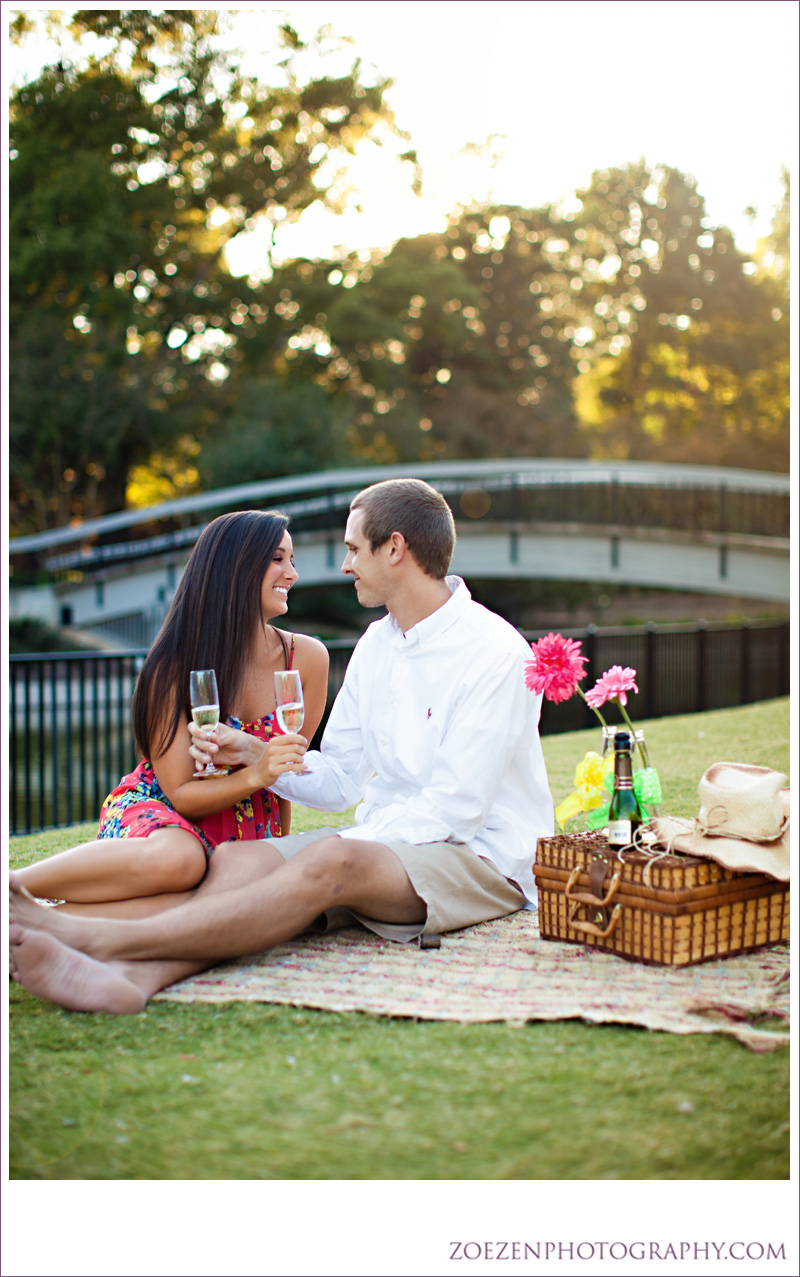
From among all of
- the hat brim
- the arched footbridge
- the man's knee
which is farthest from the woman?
the arched footbridge

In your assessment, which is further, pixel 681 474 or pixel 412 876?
pixel 681 474

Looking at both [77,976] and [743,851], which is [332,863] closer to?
[77,976]

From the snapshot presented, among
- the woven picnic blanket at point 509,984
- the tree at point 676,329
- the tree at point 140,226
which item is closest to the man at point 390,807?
the woven picnic blanket at point 509,984

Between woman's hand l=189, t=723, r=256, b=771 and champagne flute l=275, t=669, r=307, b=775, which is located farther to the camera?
woman's hand l=189, t=723, r=256, b=771

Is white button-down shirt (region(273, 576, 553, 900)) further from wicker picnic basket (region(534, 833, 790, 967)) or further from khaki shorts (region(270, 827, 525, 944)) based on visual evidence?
wicker picnic basket (region(534, 833, 790, 967))

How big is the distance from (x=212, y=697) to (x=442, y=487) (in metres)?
21.8

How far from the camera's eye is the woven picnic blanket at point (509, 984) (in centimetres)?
262

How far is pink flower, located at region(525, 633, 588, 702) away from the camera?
3209mm

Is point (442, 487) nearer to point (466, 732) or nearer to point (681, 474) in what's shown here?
point (681, 474)

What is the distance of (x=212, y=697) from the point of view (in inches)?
118

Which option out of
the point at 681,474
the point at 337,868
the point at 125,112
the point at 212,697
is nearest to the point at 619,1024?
the point at 337,868

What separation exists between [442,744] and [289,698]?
2.00 feet

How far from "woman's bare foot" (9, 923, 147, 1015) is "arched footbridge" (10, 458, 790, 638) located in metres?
18.9

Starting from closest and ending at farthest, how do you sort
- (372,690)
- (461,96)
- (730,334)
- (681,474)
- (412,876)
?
(412,876), (372,690), (461,96), (681,474), (730,334)
